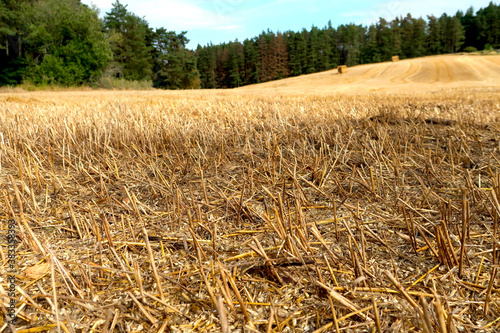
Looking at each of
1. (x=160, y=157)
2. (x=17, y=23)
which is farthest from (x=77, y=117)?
(x=17, y=23)

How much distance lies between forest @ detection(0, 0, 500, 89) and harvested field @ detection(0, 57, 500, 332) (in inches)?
1118

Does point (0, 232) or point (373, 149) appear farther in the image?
point (373, 149)

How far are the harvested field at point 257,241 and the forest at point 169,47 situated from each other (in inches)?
1118

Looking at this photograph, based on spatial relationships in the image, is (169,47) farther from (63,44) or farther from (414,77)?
(414,77)

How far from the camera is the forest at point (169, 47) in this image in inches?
1080

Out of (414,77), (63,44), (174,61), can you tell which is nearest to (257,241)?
(414,77)

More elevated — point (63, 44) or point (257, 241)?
point (63, 44)

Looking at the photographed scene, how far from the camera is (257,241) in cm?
108

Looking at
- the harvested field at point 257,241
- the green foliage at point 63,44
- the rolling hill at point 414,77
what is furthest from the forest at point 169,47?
the harvested field at point 257,241

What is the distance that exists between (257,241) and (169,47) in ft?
171

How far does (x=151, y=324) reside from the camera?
3.15 feet

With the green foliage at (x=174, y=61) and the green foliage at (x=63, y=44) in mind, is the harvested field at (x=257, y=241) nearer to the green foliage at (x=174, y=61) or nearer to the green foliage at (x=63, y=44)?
the green foliage at (x=63, y=44)

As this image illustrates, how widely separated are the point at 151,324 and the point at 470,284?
101cm

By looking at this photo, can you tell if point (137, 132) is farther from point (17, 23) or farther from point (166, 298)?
point (17, 23)
